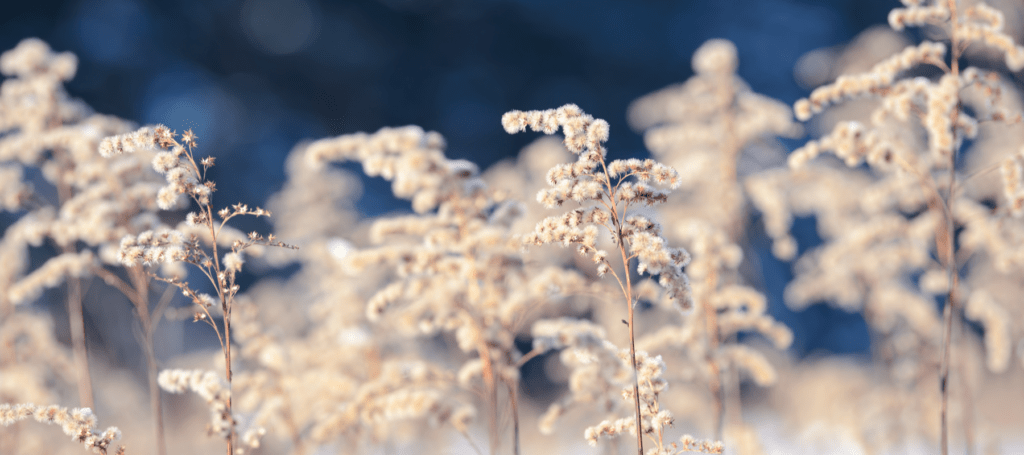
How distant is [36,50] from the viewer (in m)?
7.97

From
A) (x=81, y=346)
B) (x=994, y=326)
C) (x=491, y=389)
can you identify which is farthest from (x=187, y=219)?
(x=994, y=326)

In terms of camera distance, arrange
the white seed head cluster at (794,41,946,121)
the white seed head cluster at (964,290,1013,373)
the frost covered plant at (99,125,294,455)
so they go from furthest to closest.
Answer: the white seed head cluster at (964,290,1013,373) → the white seed head cluster at (794,41,946,121) → the frost covered plant at (99,125,294,455)

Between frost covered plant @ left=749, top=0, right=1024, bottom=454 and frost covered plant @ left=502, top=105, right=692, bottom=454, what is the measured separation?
206 centimetres

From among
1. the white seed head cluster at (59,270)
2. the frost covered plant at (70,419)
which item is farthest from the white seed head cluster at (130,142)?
the white seed head cluster at (59,270)

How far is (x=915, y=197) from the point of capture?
26.8 ft

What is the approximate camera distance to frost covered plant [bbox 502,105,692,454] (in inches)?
155

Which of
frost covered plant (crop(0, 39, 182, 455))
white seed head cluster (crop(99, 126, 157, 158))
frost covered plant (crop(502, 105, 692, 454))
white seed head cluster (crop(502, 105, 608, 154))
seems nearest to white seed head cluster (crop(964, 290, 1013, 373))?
frost covered plant (crop(502, 105, 692, 454))

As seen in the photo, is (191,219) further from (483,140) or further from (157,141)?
(483,140)

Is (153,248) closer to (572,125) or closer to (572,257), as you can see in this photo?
(572,125)

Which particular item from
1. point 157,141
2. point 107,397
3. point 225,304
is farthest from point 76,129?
point 107,397

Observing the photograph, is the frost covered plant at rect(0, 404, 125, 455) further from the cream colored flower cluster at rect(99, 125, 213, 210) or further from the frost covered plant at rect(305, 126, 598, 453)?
the frost covered plant at rect(305, 126, 598, 453)

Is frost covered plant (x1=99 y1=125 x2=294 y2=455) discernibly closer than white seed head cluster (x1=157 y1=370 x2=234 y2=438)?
Yes

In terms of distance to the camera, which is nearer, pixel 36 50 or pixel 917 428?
pixel 36 50

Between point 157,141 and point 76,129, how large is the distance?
4562 millimetres
